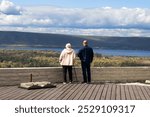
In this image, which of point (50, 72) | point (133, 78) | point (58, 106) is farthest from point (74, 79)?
point (58, 106)

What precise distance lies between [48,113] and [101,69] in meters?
8.59

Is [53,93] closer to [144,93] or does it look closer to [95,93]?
[95,93]

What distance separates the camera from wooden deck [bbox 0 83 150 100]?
11.8m

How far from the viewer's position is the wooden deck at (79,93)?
1178 cm

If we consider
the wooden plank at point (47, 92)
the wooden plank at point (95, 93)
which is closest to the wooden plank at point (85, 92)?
the wooden plank at point (95, 93)

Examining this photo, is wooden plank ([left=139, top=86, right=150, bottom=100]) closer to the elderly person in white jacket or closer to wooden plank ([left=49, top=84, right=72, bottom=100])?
wooden plank ([left=49, top=84, right=72, bottom=100])

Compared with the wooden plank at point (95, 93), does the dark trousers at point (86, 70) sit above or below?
above

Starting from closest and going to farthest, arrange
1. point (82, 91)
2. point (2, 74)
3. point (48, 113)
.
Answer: point (48, 113)
point (82, 91)
point (2, 74)

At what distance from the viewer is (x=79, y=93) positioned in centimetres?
1263

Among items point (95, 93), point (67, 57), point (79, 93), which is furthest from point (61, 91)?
point (67, 57)

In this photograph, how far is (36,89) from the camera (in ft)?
44.5

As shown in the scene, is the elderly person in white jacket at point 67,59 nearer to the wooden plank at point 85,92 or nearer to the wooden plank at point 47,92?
the wooden plank at point 47,92

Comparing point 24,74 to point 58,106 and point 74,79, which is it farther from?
point 58,106

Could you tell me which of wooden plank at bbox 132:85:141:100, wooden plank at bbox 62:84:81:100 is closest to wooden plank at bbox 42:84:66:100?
wooden plank at bbox 62:84:81:100
